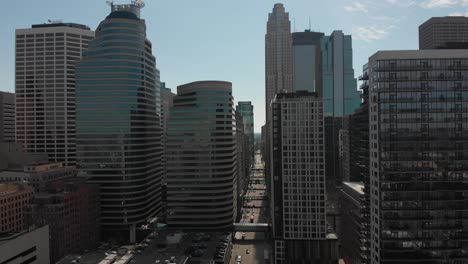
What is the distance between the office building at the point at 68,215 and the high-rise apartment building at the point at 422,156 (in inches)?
3578

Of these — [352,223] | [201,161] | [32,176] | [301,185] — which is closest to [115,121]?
[201,161]

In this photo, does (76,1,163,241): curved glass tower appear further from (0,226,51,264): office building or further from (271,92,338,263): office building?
(0,226,51,264): office building

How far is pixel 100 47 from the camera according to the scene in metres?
162

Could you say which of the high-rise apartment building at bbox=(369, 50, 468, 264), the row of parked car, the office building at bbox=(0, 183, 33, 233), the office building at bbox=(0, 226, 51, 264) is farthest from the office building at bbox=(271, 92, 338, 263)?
the office building at bbox=(0, 183, 33, 233)

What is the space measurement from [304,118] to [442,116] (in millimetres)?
56083

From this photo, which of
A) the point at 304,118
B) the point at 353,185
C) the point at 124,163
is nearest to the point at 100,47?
the point at 124,163

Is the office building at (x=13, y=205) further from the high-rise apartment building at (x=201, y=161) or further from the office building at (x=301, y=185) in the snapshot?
the office building at (x=301, y=185)

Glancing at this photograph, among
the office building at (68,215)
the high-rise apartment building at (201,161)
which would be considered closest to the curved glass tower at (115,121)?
the office building at (68,215)

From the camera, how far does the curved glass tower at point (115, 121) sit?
158 metres

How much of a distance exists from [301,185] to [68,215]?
241 feet

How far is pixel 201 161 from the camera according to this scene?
153m

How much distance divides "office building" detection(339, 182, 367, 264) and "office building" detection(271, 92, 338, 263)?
5657 millimetres

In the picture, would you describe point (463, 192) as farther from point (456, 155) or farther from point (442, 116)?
point (442, 116)

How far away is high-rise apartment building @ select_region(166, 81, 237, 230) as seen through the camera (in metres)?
152
